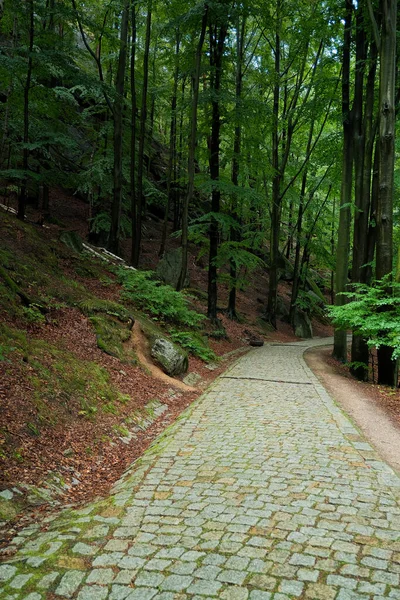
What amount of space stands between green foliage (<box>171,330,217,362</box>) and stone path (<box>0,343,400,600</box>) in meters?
5.68

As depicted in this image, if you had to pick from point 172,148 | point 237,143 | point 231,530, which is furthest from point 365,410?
point 172,148

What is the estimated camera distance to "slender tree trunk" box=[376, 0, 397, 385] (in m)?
9.42

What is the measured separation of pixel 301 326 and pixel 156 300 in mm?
15068

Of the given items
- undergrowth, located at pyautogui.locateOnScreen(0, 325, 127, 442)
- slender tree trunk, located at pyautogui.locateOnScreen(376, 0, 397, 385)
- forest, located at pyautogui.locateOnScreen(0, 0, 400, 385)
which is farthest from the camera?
forest, located at pyautogui.locateOnScreen(0, 0, 400, 385)

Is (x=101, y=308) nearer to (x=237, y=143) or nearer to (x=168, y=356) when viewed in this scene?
(x=168, y=356)

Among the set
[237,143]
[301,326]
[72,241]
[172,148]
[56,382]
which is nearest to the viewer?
[56,382]

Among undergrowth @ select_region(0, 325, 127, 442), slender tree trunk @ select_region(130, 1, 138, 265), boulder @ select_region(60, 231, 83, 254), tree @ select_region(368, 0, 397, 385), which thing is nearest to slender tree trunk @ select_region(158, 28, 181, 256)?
slender tree trunk @ select_region(130, 1, 138, 265)

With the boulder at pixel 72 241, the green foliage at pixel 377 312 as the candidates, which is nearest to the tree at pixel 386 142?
the green foliage at pixel 377 312

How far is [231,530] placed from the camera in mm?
3352

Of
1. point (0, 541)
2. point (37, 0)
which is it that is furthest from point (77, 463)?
point (37, 0)

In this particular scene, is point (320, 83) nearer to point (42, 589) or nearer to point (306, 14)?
point (306, 14)

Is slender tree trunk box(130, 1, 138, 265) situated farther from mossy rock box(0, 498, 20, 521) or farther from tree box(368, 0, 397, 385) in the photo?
mossy rock box(0, 498, 20, 521)

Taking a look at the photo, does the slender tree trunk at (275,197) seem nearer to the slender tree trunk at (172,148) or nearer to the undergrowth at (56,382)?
the slender tree trunk at (172,148)

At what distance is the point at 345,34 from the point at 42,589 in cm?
1550
